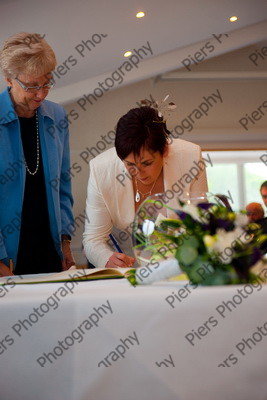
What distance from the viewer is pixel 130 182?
7.69 ft

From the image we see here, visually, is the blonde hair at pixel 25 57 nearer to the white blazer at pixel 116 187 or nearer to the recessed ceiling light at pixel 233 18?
the white blazer at pixel 116 187

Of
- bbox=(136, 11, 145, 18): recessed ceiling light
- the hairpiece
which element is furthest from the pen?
bbox=(136, 11, 145, 18): recessed ceiling light

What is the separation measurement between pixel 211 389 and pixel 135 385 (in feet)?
0.44

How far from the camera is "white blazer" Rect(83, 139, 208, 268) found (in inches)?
90.8

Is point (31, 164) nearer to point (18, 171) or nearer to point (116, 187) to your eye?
point (18, 171)

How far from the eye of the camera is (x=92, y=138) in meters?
8.22

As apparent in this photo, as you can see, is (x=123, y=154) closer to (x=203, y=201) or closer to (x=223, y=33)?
(x=203, y=201)

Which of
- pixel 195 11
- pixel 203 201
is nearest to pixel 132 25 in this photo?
pixel 195 11

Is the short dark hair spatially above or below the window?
above

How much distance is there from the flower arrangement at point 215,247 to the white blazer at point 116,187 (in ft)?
3.27

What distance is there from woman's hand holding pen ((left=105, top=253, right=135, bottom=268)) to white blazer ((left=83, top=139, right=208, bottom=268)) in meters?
0.20

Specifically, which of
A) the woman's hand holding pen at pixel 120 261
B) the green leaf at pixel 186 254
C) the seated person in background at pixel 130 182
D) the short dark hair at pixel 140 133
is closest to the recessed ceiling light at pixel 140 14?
the seated person in background at pixel 130 182

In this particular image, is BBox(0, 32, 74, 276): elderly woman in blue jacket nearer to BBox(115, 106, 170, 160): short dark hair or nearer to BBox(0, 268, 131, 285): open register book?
BBox(115, 106, 170, 160): short dark hair

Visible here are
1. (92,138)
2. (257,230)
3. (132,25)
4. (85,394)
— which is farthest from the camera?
(92,138)
